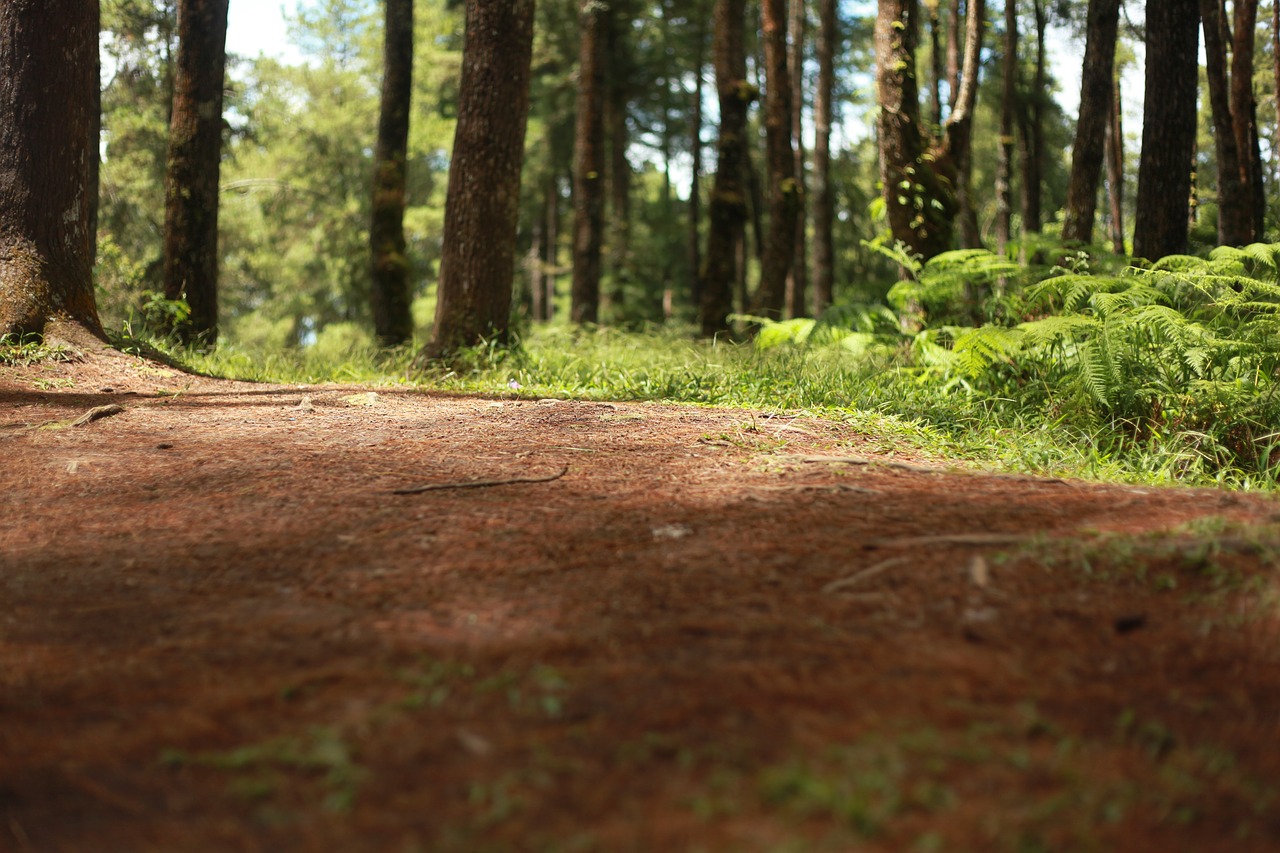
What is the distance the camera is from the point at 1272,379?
5.46 m

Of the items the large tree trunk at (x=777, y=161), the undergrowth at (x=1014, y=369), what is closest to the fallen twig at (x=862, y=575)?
the undergrowth at (x=1014, y=369)

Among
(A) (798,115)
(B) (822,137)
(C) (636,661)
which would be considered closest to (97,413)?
(C) (636,661)

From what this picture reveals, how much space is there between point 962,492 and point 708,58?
2273 centimetres

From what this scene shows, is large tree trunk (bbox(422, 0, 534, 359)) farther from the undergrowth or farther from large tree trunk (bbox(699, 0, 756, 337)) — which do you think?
large tree trunk (bbox(699, 0, 756, 337))

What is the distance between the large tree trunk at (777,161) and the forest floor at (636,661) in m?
10.3

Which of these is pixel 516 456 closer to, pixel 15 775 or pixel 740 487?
pixel 740 487

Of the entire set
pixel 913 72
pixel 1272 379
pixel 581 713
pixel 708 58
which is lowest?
pixel 581 713

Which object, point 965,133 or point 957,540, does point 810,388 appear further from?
point 965,133

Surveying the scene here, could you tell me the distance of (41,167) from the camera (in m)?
7.23

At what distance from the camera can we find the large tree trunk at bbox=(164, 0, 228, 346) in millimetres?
10781

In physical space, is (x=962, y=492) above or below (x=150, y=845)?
above

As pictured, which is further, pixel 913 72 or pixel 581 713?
pixel 913 72

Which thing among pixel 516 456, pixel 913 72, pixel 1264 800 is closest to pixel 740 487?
pixel 516 456

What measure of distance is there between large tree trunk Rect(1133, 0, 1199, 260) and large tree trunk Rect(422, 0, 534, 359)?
5615 millimetres
